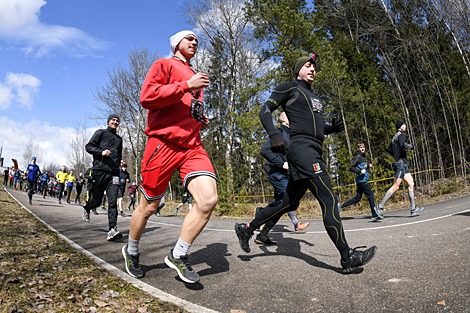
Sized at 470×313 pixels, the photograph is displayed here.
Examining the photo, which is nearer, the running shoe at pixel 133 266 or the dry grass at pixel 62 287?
the dry grass at pixel 62 287

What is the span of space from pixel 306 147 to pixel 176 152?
133 cm

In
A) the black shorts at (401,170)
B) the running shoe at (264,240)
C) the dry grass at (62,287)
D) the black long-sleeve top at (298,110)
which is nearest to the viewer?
the dry grass at (62,287)

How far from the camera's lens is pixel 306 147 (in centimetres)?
316

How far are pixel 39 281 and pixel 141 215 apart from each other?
97 cm

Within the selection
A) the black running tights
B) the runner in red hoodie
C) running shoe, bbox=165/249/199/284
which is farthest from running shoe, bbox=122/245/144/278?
the black running tights

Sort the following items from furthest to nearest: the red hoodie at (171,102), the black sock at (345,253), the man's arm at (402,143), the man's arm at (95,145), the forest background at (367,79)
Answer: the forest background at (367,79) < the man's arm at (402,143) < the man's arm at (95,145) < the black sock at (345,253) < the red hoodie at (171,102)

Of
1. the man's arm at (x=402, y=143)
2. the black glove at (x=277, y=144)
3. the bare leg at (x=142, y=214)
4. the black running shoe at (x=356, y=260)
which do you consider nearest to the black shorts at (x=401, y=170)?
the man's arm at (x=402, y=143)

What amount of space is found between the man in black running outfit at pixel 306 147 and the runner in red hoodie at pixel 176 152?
755 millimetres

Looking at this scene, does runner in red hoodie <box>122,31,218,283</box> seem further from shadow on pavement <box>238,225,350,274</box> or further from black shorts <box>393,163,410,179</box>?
black shorts <box>393,163,410,179</box>

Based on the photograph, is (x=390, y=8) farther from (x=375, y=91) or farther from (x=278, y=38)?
(x=278, y=38)

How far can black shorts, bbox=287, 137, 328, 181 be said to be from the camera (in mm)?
3117

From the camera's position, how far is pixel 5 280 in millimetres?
2510

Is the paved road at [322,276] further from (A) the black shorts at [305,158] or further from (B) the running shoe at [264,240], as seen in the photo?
(A) the black shorts at [305,158]

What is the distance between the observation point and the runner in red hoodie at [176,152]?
273 centimetres
